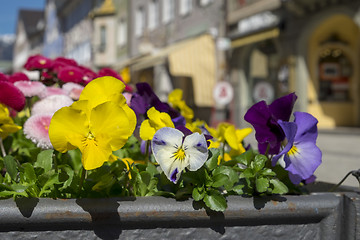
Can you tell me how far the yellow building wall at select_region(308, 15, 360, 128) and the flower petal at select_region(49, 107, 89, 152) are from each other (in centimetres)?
1344

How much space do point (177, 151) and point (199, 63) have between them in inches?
590

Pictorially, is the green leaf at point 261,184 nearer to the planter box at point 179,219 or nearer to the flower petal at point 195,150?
the planter box at point 179,219

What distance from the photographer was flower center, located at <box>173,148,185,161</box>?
1073mm

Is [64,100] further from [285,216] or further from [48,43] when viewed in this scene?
[48,43]

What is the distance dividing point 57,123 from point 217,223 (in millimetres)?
409

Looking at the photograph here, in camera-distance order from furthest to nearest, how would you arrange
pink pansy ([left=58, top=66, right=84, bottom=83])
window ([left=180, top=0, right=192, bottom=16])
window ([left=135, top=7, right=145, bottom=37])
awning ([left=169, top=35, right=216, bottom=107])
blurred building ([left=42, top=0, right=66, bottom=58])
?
1. blurred building ([left=42, top=0, right=66, bottom=58])
2. window ([left=135, top=7, right=145, bottom=37])
3. window ([left=180, top=0, right=192, bottom=16])
4. awning ([left=169, top=35, right=216, bottom=107])
5. pink pansy ([left=58, top=66, right=84, bottom=83])

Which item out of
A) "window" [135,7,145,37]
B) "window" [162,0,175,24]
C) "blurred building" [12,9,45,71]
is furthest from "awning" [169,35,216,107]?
"blurred building" [12,9,45,71]

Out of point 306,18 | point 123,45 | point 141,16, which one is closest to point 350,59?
point 306,18

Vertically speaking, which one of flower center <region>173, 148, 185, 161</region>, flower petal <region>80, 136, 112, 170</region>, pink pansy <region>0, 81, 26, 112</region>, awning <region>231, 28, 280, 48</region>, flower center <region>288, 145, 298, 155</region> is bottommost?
flower center <region>288, 145, 298, 155</region>

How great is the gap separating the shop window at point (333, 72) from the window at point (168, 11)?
664cm

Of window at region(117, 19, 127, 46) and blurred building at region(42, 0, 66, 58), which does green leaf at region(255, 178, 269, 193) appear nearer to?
window at region(117, 19, 127, 46)

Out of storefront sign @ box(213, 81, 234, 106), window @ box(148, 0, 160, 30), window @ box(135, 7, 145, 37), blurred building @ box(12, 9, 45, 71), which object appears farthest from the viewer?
blurred building @ box(12, 9, 45, 71)

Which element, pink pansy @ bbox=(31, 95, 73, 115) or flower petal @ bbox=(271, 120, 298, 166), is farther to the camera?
pink pansy @ bbox=(31, 95, 73, 115)

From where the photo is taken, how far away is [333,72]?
47.0 feet
